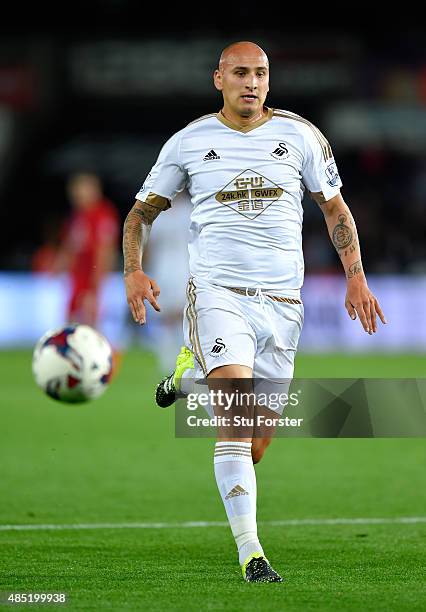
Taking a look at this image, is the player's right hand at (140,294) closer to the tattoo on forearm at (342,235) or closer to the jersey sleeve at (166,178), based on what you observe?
the jersey sleeve at (166,178)

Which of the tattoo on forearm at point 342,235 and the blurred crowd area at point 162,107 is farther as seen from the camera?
the blurred crowd area at point 162,107

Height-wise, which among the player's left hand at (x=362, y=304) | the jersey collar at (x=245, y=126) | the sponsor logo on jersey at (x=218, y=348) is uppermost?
the jersey collar at (x=245, y=126)

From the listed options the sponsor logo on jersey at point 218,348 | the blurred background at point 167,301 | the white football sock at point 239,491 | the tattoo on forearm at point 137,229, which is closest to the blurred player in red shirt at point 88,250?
the blurred background at point 167,301

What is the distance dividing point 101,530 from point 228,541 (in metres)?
0.75

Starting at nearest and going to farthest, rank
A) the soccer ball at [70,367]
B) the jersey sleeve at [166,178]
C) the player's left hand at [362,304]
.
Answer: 1. the player's left hand at [362,304]
2. the jersey sleeve at [166,178]
3. the soccer ball at [70,367]

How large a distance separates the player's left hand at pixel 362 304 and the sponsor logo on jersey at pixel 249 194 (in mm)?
540

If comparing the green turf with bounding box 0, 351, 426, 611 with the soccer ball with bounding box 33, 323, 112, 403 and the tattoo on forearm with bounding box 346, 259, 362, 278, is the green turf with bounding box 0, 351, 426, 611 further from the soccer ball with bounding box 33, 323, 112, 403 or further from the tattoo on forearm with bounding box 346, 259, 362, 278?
the tattoo on forearm with bounding box 346, 259, 362, 278

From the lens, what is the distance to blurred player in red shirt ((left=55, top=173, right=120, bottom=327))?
1519cm

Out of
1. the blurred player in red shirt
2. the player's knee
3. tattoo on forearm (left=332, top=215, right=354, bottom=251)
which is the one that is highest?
the blurred player in red shirt

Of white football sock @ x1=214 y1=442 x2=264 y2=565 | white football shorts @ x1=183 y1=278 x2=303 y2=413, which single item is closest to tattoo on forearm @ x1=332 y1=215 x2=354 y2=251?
white football shorts @ x1=183 y1=278 x2=303 y2=413

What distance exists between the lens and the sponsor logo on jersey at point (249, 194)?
607cm

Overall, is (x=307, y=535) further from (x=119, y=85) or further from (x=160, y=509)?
(x=119, y=85)

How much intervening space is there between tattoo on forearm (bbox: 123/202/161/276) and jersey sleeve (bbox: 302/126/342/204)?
29.0 inches

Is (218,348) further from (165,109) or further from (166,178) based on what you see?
(165,109)
